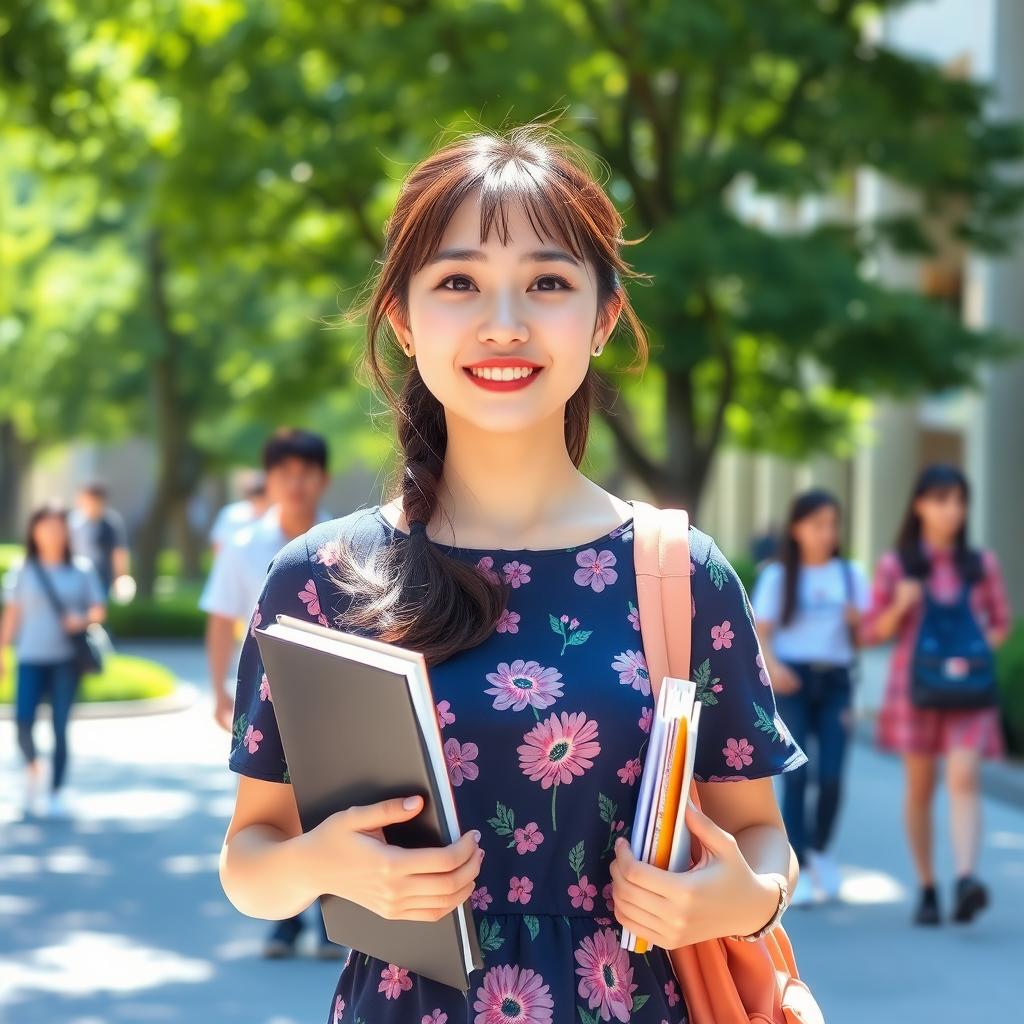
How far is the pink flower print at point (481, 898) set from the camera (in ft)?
7.57

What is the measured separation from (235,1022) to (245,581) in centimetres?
182

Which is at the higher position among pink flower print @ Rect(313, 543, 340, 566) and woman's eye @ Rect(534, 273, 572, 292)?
woman's eye @ Rect(534, 273, 572, 292)

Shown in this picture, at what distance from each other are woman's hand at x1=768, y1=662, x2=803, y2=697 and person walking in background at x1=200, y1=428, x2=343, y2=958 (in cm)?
250

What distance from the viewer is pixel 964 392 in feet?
61.4

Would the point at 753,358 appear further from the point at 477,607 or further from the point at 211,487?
the point at 211,487

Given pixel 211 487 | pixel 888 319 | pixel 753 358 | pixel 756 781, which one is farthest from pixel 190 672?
pixel 211 487

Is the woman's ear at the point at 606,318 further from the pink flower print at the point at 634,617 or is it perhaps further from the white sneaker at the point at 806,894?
the white sneaker at the point at 806,894

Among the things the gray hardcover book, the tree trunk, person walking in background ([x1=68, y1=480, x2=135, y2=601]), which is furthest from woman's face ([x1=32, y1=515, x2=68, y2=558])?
the tree trunk

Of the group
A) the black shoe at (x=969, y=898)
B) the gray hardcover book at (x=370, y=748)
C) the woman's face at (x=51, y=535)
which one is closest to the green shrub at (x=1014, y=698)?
the black shoe at (x=969, y=898)

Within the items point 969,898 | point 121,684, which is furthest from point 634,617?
point 121,684

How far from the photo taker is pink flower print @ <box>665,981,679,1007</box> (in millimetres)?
2344

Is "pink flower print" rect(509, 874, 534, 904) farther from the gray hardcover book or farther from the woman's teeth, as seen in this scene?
the woman's teeth

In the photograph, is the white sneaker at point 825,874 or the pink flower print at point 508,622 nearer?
the pink flower print at point 508,622

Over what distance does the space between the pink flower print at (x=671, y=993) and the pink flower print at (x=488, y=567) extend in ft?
1.89
